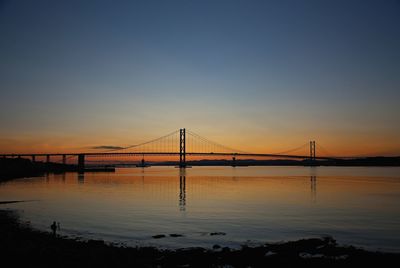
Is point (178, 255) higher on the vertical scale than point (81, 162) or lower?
lower

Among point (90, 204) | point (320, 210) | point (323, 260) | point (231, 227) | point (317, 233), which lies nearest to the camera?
point (323, 260)

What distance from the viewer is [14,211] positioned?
22.9 metres

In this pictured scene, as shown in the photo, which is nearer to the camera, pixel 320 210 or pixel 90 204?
pixel 320 210

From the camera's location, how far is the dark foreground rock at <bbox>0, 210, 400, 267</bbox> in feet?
33.7

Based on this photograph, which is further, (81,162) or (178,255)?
(81,162)

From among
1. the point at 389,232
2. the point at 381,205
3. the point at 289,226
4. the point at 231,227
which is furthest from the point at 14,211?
the point at 381,205

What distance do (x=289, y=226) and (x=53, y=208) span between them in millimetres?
16264

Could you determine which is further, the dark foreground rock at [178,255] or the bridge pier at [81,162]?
the bridge pier at [81,162]

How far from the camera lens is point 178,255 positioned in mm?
11828

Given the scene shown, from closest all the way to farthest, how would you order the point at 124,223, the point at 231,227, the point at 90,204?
the point at 231,227
the point at 124,223
the point at 90,204

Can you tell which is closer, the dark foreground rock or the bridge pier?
the dark foreground rock

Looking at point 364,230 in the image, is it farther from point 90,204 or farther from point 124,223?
point 90,204

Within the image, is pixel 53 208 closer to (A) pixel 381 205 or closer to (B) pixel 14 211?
(B) pixel 14 211

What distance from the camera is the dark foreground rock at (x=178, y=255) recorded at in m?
10.3
